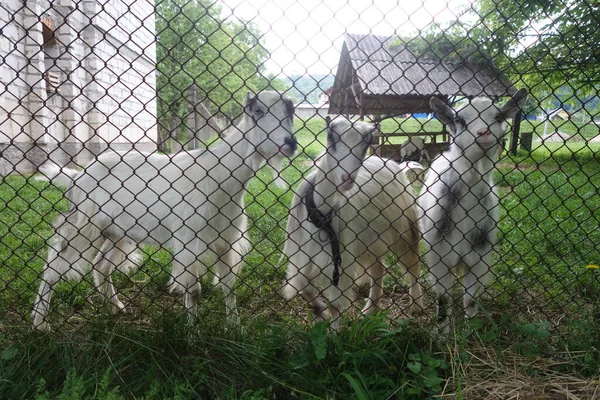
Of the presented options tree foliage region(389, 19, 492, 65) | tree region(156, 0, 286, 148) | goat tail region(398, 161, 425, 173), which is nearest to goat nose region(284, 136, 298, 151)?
tree region(156, 0, 286, 148)

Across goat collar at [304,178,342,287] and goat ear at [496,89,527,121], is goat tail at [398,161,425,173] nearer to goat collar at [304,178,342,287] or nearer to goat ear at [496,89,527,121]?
goat ear at [496,89,527,121]

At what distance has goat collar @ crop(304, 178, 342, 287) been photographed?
9.09 feet

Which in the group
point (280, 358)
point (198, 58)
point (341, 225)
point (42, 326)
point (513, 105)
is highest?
point (198, 58)

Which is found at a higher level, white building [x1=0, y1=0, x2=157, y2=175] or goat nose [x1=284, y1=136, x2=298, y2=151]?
white building [x1=0, y1=0, x2=157, y2=175]

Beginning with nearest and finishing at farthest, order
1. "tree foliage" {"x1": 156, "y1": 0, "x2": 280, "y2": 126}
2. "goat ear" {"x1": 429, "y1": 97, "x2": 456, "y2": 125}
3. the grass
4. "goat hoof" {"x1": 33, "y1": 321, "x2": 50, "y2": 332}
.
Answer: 1. the grass
2. "tree foliage" {"x1": 156, "y1": 0, "x2": 280, "y2": 126}
3. "goat hoof" {"x1": 33, "y1": 321, "x2": 50, "y2": 332}
4. "goat ear" {"x1": 429, "y1": 97, "x2": 456, "y2": 125}

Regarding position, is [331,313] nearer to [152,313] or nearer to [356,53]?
[152,313]

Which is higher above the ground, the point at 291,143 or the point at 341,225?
the point at 291,143

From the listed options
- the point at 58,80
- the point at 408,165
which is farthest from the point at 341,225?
the point at 58,80

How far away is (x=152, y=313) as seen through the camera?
2.48 meters

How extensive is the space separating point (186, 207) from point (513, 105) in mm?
2153

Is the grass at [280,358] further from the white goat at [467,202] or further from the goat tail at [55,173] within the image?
the goat tail at [55,173]

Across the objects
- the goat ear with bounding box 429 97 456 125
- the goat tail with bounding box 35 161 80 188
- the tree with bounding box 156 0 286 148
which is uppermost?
the tree with bounding box 156 0 286 148

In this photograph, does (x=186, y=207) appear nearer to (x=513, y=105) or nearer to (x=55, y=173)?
(x=55, y=173)

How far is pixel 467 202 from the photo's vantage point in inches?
114
